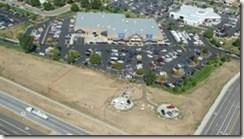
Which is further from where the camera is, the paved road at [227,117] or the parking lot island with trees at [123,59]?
the parking lot island with trees at [123,59]

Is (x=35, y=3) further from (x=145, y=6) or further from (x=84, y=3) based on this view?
(x=145, y=6)

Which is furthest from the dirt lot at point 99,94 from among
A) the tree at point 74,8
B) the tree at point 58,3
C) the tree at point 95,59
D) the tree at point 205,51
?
the tree at point 58,3

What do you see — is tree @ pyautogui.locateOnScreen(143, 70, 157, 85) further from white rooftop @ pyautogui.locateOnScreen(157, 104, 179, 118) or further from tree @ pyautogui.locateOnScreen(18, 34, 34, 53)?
tree @ pyautogui.locateOnScreen(18, 34, 34, 53)

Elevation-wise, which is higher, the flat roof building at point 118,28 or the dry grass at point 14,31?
the dry grass at point 14,31

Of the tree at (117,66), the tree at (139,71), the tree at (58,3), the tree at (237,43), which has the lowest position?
the tree at (237,43)

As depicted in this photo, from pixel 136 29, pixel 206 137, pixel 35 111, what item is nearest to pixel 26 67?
pixel 35 111

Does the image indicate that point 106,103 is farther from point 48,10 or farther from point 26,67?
point 48,10

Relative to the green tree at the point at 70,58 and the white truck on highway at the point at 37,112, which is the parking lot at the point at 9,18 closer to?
the green tree at the point at 70,58
